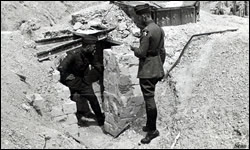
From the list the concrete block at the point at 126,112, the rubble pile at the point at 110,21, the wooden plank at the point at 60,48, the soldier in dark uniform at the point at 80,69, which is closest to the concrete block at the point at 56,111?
the soldier in dark uniform at the point at 80,69

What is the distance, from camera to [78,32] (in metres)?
8.25

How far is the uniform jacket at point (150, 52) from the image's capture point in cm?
541

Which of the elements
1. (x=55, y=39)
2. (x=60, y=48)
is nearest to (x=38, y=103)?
(x=60, y=48)

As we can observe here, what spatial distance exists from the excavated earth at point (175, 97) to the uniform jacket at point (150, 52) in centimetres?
85

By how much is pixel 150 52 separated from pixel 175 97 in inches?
46.7

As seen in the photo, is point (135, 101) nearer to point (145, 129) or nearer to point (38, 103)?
point (145, 129)

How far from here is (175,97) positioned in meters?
6.34

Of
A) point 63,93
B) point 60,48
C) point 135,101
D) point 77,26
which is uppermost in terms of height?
point 77,26

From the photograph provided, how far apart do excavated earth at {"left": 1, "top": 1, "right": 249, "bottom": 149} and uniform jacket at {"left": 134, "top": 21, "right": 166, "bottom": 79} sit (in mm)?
850

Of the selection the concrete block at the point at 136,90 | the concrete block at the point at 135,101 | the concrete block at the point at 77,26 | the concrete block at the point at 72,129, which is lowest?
the concrete block at the point at 72,129

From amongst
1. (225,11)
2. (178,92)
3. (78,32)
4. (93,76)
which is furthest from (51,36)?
(225,11)

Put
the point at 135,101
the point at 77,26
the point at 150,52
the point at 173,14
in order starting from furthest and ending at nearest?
1. the point at 173,14
2. the point at 77,26
3. the point at 135,101
4. the point at 150,52

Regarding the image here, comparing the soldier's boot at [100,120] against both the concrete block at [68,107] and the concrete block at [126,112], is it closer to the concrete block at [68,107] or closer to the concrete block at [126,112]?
the concrete block at [126,112]

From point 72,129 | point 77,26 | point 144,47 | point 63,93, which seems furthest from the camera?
point 77,26
